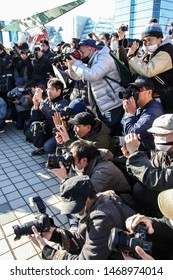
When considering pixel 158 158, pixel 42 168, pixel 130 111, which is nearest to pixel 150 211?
pixel 158 158

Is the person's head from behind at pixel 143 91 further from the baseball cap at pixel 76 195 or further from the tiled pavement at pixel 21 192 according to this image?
the tiled pavement at pixel 21 192

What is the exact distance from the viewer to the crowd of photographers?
1720 mm

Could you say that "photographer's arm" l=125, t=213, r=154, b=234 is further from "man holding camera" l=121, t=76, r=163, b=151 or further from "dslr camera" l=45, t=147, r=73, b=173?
"man holding camera" l=121, t=76, r=163, b=151

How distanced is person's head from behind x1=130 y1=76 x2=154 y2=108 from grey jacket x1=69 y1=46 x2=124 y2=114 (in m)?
0.63

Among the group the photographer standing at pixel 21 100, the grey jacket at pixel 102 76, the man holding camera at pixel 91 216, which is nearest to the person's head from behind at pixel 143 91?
the grey jacket at pixel 102 76

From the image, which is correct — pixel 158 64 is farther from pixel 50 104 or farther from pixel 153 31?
pixel 50 104

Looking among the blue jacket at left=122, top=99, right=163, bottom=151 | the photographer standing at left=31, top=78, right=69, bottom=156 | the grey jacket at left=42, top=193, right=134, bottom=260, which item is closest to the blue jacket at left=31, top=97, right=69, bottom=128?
the photographer standing at left=31, top=78, right=69, bottom=156

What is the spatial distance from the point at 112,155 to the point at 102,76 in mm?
1272

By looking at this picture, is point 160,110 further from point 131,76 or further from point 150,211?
point 150,211

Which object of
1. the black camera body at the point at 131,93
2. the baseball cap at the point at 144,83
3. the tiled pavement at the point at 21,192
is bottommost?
the tiled pavement at the point at 21,192

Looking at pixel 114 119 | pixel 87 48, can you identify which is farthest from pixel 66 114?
pixel 87 48

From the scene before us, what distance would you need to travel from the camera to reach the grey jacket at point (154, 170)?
200 centimetres

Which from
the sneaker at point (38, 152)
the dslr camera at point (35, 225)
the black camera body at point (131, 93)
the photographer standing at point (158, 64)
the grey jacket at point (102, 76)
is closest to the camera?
the dslr camera at point (35, 225)

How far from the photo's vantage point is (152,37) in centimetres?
306
